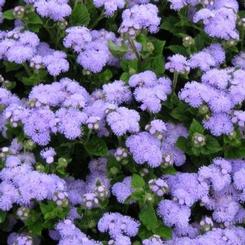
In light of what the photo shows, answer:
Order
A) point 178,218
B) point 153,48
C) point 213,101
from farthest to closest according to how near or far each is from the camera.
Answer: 1. point 153,48
2. point 213,101
3. point 178,218

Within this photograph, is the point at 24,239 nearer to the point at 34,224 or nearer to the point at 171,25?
the point at 34,224

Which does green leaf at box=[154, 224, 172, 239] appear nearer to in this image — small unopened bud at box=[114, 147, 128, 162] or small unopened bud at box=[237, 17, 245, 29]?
small unopened bud at box=[114, 147, 128, 162]

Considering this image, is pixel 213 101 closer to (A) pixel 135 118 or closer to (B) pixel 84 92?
(A) pixel 135 118

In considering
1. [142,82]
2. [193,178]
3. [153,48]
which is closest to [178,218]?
[193,178]

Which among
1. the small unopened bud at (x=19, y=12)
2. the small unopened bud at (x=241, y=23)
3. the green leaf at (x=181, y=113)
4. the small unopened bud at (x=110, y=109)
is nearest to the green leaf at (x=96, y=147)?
the small unopened bud at (x=110, y=109)

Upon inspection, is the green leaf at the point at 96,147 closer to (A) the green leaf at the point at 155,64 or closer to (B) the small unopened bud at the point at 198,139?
(B) the small unopened bud at the point at 198,139

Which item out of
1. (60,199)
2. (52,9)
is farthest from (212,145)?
(52,9)

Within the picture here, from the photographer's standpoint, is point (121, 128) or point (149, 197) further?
point (121, 128)
